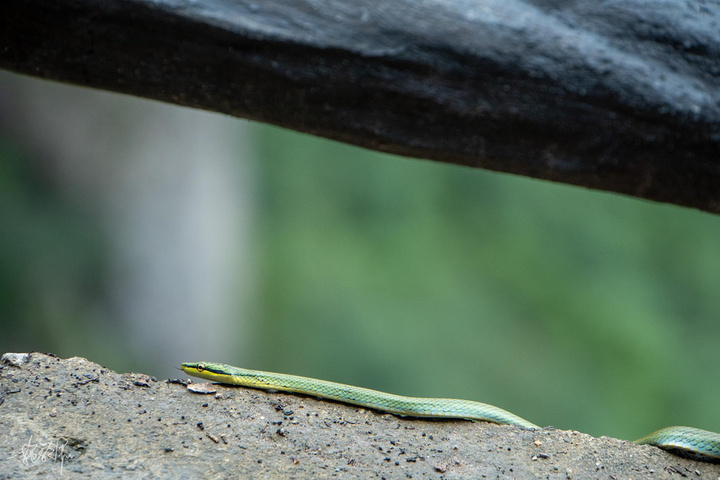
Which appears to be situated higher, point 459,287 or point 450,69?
point 450,69

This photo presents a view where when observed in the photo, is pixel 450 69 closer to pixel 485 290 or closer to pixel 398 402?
pixel 398 402

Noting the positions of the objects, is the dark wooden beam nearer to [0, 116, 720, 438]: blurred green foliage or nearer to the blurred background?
the blurred background

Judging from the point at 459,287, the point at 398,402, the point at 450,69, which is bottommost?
the point at 459,287

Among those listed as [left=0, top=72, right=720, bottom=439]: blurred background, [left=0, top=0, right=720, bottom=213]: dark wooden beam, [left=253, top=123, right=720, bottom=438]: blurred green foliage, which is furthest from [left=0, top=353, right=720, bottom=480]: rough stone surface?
A: [left=253, top=123, right=720, bottom=438]: blurred green foliage

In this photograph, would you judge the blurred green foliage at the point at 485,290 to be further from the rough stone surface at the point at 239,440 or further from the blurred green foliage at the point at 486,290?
the rough stone surface at the point at 239,440

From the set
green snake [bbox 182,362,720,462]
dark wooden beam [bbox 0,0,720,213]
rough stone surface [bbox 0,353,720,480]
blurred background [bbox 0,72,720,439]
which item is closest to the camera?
dark wooden beam [bbox 0,0,720,213]

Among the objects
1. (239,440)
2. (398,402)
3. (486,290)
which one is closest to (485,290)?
(486,290)

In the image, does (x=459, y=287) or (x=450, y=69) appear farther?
(x=459, y=287)
